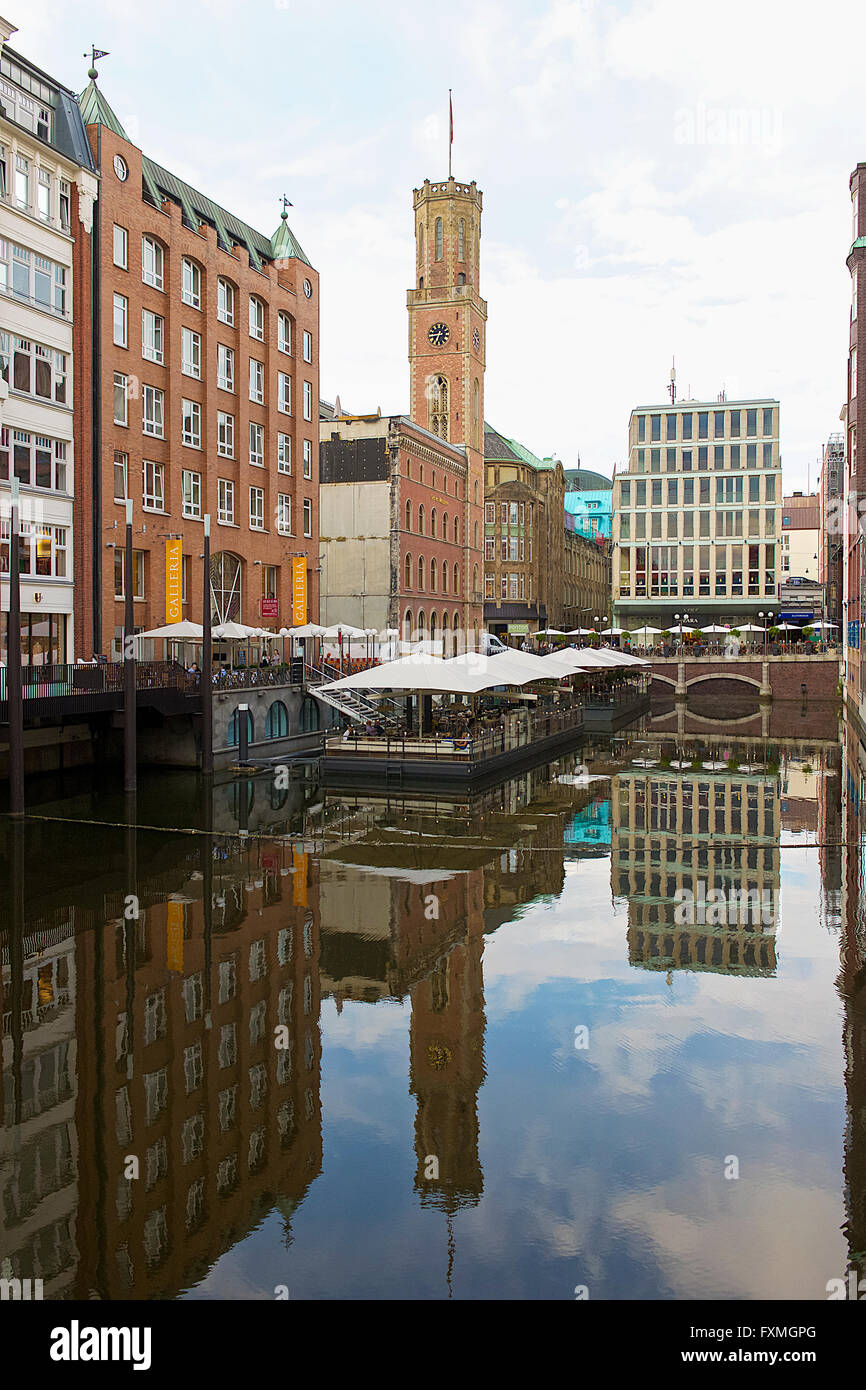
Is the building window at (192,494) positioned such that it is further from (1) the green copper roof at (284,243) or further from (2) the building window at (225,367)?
(1) the green copper roof at (284,243)

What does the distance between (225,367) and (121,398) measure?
874cm

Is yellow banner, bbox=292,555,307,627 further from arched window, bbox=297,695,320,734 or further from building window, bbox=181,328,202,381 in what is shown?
building window, bbox=181,328,202,381

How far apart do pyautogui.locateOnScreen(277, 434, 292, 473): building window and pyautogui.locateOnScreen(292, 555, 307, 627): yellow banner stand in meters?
4.54

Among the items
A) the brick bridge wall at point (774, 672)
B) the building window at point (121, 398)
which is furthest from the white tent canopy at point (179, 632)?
the brick bridge wall at point (774, 672)

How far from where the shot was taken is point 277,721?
137ft

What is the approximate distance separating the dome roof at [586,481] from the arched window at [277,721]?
13339 centimetres

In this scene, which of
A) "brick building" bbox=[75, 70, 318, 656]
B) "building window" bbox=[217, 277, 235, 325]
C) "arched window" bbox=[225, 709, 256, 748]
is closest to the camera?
"brick building" bbox=[75, 70, 318, 656]

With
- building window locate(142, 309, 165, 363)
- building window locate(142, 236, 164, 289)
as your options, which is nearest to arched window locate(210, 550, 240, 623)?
building window locate(142, 309, 165, 363)

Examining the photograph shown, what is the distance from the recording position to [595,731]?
5462cm

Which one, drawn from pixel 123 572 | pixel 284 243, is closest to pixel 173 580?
pixel 123 572

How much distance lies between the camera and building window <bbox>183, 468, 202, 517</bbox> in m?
43.5

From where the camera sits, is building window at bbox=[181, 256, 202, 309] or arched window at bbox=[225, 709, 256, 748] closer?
arched window at bbox=[225, 709, 256, 748]

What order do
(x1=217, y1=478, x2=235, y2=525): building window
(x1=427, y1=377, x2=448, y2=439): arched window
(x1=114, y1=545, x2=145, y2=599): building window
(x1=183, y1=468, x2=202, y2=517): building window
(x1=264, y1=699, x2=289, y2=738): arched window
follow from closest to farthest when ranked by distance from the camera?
(x1=114, y1=545, x2=145, y2=599): building window < (x1=264, y1=699, x2=289, y2=738): arched window < (x1=183, y1=468, x2=202, y2=517): building window < (x1=217, y1=478, x2=235, y2=525): building window < (x1=427, y1=377, x2=448, y2=439): arched window

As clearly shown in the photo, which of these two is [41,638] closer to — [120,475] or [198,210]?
[120,475]
